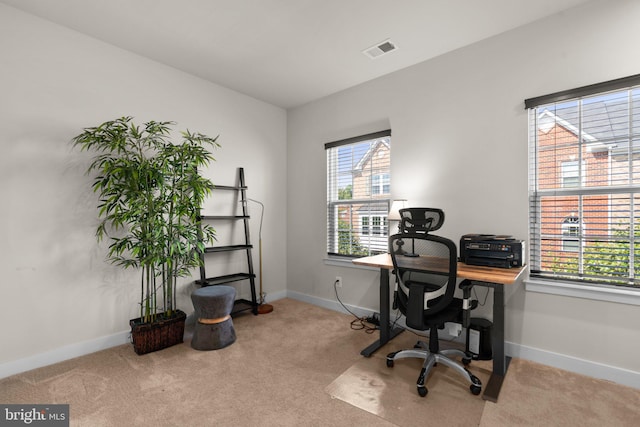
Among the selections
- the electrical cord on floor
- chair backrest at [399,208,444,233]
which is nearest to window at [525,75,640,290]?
chair backrest at [399,208,444,233]

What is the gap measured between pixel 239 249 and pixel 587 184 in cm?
345

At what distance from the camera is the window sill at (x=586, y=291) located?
2074 millimetres

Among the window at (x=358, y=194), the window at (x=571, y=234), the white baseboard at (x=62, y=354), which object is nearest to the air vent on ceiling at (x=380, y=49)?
the window at (x=358, y=194)

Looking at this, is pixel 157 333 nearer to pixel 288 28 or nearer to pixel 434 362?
pixel 434 362

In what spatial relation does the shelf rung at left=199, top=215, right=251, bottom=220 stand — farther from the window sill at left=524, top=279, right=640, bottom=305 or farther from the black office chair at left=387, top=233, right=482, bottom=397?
the window sill at left=524, top=279, right=640, bottom=305

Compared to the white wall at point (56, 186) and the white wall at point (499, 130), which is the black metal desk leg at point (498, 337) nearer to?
the white wall at point (499, 130)

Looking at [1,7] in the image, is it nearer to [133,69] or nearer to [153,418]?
[133,69]

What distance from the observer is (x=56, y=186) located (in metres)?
2.47

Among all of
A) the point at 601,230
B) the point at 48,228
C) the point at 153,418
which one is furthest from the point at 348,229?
the point at 48,228

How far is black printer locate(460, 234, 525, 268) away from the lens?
2203 millimetres

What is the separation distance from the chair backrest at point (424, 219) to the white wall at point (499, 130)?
35.9 inches

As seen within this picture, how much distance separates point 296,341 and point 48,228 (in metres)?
2.31

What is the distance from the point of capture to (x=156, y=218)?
101 inches

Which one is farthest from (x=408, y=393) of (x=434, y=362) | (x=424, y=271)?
(x=424, y=271)
